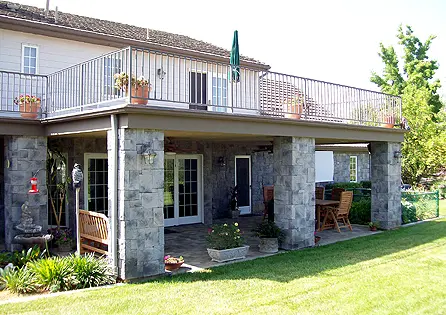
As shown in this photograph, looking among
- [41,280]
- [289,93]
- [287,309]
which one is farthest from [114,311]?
[289,93]

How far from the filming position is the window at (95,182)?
36.6 ft

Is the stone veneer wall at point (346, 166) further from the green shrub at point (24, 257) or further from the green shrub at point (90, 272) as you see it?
the green shrub at point (90, 272)

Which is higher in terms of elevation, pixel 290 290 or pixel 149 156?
pixel 149 156

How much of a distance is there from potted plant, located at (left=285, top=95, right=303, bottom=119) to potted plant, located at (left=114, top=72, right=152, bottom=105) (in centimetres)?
375

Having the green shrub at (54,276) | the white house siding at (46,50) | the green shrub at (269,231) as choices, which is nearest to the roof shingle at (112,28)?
the white house siding at (46,50)

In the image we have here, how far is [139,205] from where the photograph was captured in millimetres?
6977

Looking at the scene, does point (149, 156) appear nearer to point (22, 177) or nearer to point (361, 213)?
point (22, 177)

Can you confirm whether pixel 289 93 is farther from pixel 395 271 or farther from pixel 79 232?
pixel 79 232

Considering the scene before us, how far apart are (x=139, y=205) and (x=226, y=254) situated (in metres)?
2.18

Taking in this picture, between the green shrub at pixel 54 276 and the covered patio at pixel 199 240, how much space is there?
6.38 feet

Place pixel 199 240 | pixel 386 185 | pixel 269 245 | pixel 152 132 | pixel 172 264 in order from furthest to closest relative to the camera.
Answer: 1. pixel 386 185
2. pixel 199 240
3. pixel 269 245
4. pixel 172 264
5. pixel 152 132

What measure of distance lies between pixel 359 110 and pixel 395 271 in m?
5.23

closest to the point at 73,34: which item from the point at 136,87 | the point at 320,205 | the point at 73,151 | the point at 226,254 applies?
the point at 73,151

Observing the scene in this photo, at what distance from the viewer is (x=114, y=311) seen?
218 inches
